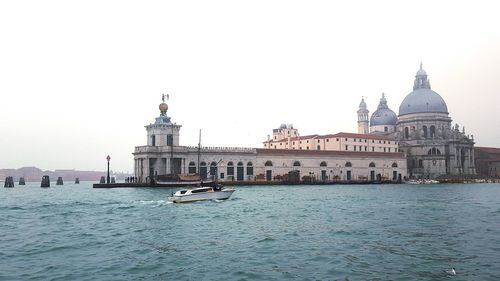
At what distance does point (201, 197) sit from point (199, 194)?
456 millimetres

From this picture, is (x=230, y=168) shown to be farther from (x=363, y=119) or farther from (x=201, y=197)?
(x=363, y=119)

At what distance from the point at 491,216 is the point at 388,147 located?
83.3 metres

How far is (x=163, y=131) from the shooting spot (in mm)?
82562

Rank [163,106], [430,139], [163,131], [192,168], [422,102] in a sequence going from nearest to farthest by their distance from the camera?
[163,131]
[192,168]
[163,106]
[430,139]
[422,102]

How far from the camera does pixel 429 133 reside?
12025 centimetres

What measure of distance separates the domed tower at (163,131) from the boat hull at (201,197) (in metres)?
36.0

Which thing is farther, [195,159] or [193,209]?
[195,159]

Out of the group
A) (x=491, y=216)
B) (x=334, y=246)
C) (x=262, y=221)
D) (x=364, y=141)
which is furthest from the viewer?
(x=364, y=141)

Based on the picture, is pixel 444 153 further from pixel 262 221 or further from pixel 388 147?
pixel 262 221

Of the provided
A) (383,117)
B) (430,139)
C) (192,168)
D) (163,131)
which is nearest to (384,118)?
(383,117)

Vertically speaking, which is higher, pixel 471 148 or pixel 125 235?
pixel 471 148

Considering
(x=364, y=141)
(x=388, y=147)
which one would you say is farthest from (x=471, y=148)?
(x=364, y=141)

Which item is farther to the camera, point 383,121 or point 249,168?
point 383,121

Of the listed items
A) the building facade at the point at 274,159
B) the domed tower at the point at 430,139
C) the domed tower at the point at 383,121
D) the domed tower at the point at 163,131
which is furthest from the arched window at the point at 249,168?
the domed tower at the point at 383,121
